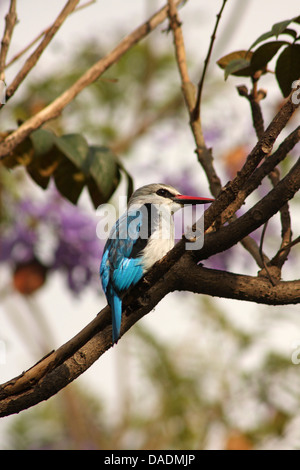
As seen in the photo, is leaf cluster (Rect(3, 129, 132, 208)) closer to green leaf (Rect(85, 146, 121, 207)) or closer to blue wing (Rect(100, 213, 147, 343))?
green leaf (Rect(85, 146, 121, 207))

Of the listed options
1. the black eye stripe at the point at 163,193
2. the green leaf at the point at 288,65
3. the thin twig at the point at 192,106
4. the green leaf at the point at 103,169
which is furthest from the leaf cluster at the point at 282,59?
the black eye stripe at the point at 163,193

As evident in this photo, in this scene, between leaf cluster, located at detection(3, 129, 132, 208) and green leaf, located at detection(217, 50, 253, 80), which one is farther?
leaf cluster, located at detection(3, 129, 132, 208)

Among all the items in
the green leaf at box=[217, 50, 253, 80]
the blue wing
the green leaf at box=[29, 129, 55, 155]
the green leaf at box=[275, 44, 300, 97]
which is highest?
the green leaf at box=[217, 50, 253, 80]

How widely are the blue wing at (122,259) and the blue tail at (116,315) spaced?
1.8 inches

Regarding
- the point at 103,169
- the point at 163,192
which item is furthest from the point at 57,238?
the point at 103,169

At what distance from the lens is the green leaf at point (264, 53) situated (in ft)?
8.14

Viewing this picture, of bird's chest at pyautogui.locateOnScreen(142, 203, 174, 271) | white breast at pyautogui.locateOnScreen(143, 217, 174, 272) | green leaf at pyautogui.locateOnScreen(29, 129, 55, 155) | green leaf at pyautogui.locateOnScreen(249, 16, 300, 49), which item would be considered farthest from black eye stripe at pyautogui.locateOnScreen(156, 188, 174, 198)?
green leaf at pyautogui.locateOnScreen(249, 16, 300, 49)

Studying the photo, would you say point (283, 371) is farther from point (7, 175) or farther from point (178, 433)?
point (7, 175)

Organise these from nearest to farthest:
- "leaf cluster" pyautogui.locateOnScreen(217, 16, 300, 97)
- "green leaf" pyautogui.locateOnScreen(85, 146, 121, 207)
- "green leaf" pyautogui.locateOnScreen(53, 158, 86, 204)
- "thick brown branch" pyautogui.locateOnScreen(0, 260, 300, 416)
A: "thick brown branch" pyautogui.locateOnScreen(0, 260, 300, 416), "leaf cluster" pyautogui.locateOnScreen(217, 16, 300, 97), "green leaf" pyautogui.locateOnScreen(85, 146, 121, 207), "green leaf" pyautogui.locateOnScreen(53, 158, 86, 204)

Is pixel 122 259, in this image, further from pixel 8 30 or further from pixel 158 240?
pixel 8 30

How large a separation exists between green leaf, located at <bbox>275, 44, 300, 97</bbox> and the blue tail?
1031 mm

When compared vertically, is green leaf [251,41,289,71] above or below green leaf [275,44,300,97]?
above

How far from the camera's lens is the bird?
9.36ft

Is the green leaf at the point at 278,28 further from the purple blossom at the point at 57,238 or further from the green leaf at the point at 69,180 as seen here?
the purple blossom at the point at 57,238
